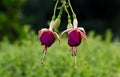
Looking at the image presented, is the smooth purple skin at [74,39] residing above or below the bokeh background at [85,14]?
above

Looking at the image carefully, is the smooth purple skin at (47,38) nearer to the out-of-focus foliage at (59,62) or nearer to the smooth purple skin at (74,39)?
the smooth purple skin at (74,39)

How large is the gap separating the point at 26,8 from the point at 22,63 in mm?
6867

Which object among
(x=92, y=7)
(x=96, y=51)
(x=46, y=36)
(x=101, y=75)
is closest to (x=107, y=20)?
(x=92, y=7)

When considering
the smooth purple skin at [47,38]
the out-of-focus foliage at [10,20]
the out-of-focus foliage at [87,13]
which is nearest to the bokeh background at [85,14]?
the out-of-focus foliage at [87,13]

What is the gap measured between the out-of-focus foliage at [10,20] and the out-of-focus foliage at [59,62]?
7.76 ft

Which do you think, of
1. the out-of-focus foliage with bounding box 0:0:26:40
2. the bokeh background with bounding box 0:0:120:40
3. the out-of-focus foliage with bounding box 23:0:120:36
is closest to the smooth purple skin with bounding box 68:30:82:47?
the out-of-focus foliage with bounding box 0:0:26:40

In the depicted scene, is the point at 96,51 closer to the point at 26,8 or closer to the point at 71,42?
the point at 71,42

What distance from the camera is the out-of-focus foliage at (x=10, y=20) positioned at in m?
7.49

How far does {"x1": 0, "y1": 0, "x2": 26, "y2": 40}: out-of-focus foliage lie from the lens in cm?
749

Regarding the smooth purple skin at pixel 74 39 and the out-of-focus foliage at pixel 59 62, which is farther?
the out-of-focus foliage at pixel 59 62

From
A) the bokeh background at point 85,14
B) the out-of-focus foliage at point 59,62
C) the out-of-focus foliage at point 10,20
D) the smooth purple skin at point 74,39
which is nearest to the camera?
the smooth purple skin at point 74,39

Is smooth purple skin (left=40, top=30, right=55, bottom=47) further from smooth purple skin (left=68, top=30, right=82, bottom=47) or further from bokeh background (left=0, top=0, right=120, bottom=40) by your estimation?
bokeh background (left=0, top=0, right=120, bottom=40)

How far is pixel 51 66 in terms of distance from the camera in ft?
13.9

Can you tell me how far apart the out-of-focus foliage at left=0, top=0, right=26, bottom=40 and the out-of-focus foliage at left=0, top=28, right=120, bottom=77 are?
2.37m
